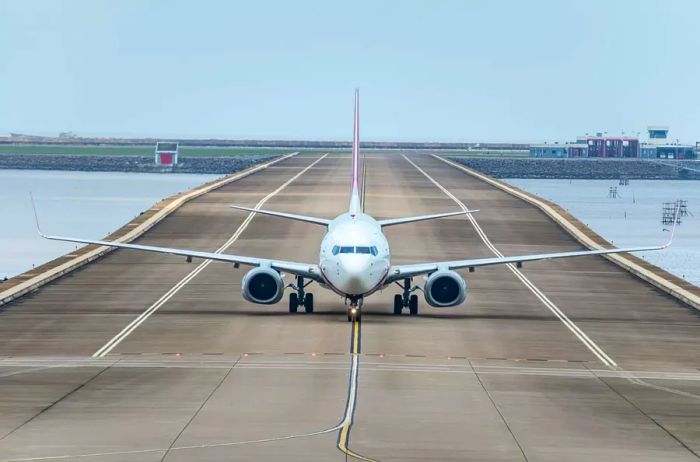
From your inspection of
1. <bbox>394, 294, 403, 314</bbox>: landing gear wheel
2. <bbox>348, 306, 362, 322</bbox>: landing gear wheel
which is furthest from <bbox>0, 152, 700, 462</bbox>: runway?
<bbox>394, 294, 403, 314</bbox>: landing gear wheel

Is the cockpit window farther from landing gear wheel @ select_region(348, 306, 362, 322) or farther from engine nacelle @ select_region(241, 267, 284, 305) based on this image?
engine nacelle @ select_region(241, 267, 284, 305)

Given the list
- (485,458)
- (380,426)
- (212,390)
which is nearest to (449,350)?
(212,390)

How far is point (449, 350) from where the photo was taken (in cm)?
4878

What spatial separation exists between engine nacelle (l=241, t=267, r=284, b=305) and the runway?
0.94 metres

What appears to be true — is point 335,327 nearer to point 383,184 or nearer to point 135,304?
point 135,304

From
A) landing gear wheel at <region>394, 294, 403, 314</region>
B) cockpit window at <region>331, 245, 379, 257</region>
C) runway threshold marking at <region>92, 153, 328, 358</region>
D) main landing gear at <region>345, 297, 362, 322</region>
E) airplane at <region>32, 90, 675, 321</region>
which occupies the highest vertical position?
cockpit window at <region>331, 245, 379, 257</region>

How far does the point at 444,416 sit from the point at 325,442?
4560 millimetres

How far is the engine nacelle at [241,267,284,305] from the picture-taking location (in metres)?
54.7

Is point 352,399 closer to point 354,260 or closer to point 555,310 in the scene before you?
point 354,260

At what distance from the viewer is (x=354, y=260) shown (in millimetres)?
51500

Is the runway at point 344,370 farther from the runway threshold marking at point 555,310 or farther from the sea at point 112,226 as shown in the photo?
the sea at point 112,226

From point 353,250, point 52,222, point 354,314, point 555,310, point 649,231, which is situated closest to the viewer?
point 353,250

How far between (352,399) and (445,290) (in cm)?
1745

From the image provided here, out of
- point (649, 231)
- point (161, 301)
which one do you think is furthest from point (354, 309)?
point (649, 231)
